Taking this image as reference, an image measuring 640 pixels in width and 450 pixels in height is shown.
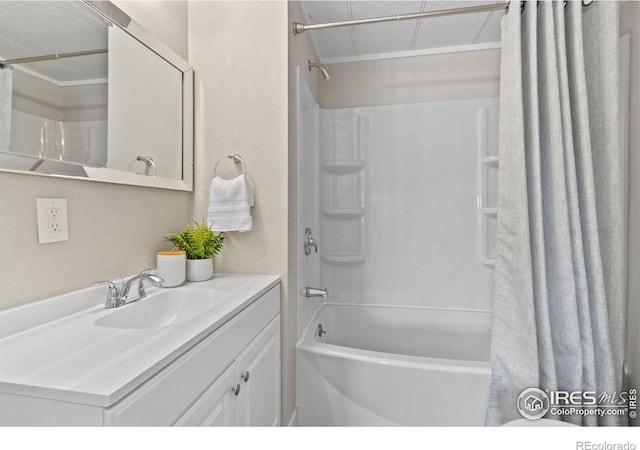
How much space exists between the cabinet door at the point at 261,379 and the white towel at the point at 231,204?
0.46 metres

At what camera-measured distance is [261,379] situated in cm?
122

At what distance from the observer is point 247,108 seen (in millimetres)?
1479

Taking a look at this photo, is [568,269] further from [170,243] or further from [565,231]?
[170,243]

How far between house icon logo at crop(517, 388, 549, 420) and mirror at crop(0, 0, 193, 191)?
1.57 meters

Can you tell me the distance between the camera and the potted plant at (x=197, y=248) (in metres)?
1.36

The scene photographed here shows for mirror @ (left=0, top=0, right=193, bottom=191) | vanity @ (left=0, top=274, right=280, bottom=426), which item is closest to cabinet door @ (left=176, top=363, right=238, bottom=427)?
vanity @ (left=0, top=274, right=280, bottom=426)

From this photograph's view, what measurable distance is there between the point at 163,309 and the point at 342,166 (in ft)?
4.93

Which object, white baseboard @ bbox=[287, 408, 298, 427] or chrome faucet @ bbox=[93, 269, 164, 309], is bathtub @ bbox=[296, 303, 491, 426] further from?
chrome faucet @ bbox=[93, 269, 164, 309]

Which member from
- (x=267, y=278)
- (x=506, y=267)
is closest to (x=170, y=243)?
(x=267, y=278)

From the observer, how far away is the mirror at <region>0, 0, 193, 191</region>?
0.84 metres

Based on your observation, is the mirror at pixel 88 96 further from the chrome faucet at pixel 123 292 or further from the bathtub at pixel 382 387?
the bathtub at pixel 382 387

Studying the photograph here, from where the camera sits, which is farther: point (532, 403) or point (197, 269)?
point (197, 269)

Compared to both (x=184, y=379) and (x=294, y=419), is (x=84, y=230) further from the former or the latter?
(x=294, y=419)

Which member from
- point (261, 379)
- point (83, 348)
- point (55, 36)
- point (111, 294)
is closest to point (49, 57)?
point (55, 36)
